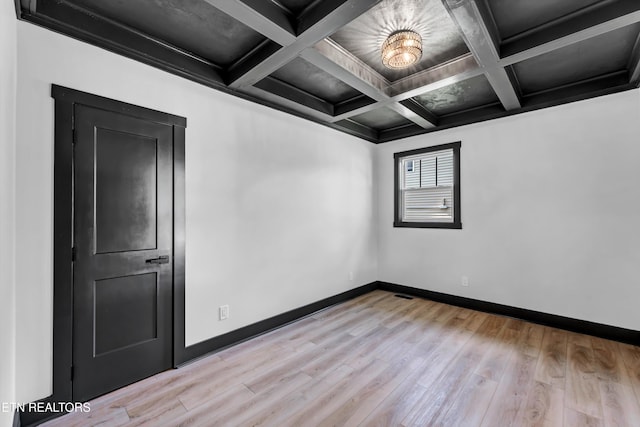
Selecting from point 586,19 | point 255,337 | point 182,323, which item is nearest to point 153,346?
point 182,323

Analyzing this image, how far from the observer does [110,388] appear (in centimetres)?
210

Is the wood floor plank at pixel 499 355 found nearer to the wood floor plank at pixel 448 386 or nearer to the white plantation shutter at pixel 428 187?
the wood floor plank at pixel 448 386

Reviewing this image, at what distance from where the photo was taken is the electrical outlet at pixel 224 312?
276cm

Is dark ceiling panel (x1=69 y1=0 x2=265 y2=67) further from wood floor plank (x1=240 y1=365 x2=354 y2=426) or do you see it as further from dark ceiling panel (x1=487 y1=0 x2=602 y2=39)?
wood floor plank (x1=240 y1=365 x2=354 y2=426)

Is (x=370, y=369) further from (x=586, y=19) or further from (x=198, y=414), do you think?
(x=586, y=19)

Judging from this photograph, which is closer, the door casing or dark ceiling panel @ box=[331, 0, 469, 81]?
the door casing

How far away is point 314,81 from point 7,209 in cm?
270

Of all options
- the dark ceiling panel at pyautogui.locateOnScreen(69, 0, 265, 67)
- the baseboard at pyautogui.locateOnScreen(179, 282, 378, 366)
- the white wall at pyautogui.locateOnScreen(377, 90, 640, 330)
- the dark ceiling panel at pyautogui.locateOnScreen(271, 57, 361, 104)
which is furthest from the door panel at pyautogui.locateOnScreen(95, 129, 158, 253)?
the white wall at pyautogui.locateOnScreen(377, 90, 640, 330)

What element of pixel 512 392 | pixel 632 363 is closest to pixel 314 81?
pixel 512 392

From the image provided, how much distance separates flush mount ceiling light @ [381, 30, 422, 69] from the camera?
2.22 metres

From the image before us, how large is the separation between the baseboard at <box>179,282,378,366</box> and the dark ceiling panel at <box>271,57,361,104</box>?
270 centimetres

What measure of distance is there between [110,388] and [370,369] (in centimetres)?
206

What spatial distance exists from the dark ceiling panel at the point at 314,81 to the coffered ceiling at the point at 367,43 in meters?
0.01

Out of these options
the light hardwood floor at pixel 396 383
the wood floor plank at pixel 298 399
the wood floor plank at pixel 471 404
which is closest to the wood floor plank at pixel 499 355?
the light hardwood floor at pixel 396 383
